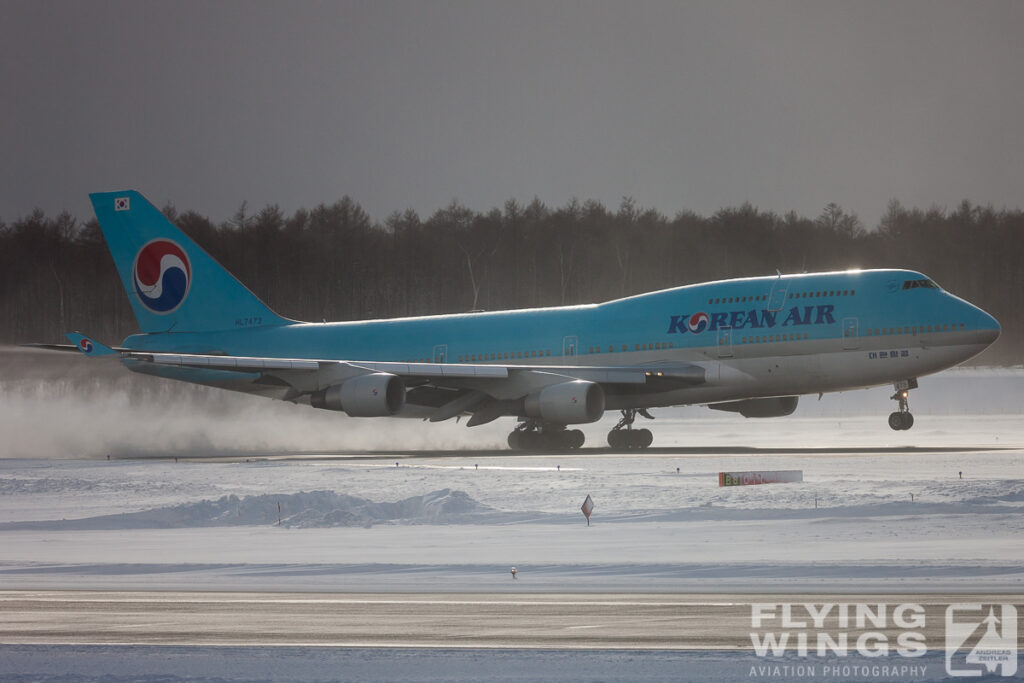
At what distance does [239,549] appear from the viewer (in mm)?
19016

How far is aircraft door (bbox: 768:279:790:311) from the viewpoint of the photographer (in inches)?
1486

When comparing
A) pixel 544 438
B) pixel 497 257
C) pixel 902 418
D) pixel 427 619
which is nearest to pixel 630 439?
pixel 544 438

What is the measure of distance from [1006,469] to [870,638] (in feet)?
61.1

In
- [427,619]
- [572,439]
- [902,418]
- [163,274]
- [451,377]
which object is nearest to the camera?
[427,619]

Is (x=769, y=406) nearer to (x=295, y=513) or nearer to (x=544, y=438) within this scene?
(x=544, y=438)

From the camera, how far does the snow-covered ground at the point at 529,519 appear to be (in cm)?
1559

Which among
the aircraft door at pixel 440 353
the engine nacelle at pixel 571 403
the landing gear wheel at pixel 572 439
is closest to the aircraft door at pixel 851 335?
the engine nacelle at pixel 571 403

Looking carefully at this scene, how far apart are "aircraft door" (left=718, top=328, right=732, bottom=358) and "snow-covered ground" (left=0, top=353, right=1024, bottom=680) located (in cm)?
282

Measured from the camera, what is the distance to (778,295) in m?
37.8

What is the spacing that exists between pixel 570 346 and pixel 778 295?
688 centimetres

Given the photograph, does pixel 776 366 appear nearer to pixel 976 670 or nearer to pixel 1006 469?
pixel 1006 469

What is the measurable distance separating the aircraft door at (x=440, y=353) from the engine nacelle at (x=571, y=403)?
19.2ft

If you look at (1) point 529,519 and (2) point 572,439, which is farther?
(2) point 572,439

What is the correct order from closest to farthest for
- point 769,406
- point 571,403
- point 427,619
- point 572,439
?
point 427,619, point 571,403, point 572,439, point 769,406
